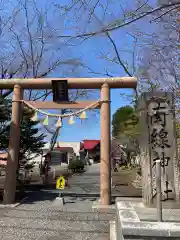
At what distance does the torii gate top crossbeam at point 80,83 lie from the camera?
997cm

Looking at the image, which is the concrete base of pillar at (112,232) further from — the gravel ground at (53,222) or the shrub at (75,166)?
the shrub at (75,166)

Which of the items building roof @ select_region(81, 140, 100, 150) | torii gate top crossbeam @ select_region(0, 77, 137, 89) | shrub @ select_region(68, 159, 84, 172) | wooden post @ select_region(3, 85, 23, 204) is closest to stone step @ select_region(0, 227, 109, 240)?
wooden post @ select_region(3, 85, 23, 204)

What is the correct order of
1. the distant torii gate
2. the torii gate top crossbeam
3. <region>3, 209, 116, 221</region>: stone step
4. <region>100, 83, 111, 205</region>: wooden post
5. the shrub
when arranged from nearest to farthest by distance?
<region>3, 209, 116, 221</region>: stone step → <region>100, 83, 111, 205</region>: wooden post → the distant torii gate → the torii gate top crossbeam → the shrub

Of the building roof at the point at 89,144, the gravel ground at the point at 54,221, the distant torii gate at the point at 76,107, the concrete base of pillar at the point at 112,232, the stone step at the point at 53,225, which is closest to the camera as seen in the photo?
the concrete base of pillar at the point at 112,232

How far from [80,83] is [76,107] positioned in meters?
0.92

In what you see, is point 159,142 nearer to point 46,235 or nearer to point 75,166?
point 46,235

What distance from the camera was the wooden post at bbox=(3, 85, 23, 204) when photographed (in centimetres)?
955

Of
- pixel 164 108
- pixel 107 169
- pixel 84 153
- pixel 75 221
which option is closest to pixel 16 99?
pixel 107 169

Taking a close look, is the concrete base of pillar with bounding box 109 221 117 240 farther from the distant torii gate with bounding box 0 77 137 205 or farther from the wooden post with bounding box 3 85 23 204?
the wooden post with bounding box 3 85 23 204

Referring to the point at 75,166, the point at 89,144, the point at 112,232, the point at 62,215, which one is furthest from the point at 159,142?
the point at 89,144

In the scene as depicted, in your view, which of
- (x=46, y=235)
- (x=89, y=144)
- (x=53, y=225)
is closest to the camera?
(x=46, y=235)

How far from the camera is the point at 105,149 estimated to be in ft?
31.8

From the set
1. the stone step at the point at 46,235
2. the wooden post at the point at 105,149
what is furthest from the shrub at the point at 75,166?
the stone step at the point at 46,235

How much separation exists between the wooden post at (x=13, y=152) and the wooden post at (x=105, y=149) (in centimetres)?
310
